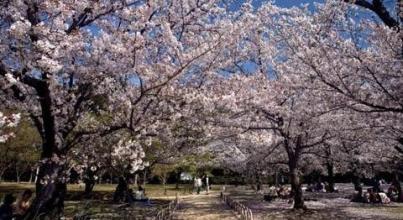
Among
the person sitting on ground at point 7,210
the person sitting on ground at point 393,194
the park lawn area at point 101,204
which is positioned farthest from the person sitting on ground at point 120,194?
the person sitting on ground at point 393,194

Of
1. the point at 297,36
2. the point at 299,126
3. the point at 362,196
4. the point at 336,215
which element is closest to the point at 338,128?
the point at 299,126

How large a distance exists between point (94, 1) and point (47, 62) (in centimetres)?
226

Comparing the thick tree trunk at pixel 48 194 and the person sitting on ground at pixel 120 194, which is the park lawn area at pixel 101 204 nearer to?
the person sitting on ground at pixel 120 194

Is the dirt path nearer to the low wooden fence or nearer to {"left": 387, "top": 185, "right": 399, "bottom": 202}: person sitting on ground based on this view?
the low wooden fence

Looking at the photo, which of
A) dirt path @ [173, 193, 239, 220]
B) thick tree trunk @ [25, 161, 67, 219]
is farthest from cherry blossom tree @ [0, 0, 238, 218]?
dirt path @ [173, 193, 239, 220]

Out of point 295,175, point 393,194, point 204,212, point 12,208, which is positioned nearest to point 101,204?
point 12,208

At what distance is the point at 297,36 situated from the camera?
44.5 ft

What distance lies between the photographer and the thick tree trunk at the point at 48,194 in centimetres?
947

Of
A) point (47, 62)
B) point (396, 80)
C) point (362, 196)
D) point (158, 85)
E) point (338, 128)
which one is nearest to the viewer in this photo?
point (47, 62)

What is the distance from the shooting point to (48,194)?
9680 millimetres

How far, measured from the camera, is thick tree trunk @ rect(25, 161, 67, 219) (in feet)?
31.1

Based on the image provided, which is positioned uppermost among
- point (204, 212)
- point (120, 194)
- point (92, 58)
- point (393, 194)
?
point (92, 58)

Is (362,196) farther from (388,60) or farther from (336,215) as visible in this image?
(388,60)

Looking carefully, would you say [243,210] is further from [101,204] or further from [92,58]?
[92,58]
